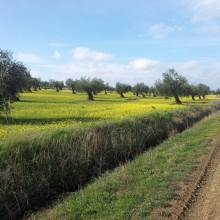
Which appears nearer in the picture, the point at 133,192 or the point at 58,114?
the point at 133,192

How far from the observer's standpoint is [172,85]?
7675 cm

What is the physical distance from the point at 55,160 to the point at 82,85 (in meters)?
77.2

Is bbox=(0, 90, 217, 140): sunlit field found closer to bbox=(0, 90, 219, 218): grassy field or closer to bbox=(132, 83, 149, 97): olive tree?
bbox=(0, 90, 219, 218): grassy field

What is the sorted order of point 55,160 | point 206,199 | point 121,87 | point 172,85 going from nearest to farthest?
point 206,199, point 55,160, point 172,85, point 121,87

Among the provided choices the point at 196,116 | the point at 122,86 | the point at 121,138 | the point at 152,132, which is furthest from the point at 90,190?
the point at 122,86

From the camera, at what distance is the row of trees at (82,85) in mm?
33469

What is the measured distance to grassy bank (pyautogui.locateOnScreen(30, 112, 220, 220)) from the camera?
322 inches

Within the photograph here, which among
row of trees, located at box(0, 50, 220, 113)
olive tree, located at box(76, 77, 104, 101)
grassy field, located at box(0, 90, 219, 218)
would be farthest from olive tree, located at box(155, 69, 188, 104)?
grassy field, located at box(0, 90, 219, 218)

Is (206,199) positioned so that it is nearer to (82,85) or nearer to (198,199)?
(198,199)

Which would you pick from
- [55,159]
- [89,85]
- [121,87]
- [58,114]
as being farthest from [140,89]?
[55,159]

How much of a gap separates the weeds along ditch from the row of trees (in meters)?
15.3

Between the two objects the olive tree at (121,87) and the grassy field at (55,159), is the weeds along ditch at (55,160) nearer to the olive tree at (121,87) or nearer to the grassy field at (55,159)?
the grassy field at (55,159)

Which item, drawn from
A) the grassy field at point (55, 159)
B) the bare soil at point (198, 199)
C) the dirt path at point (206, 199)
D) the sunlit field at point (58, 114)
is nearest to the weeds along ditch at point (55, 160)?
the grassy field at point (55, 159)

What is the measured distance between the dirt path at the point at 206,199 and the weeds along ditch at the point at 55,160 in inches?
156
